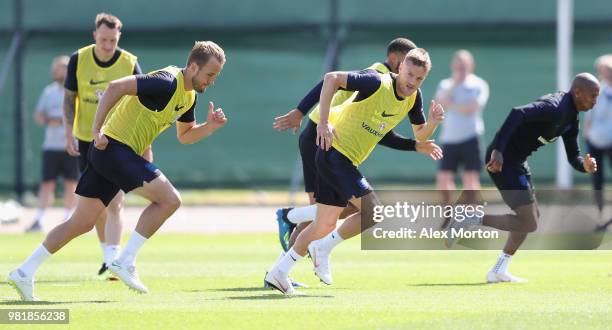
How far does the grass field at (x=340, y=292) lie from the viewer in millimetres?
8438

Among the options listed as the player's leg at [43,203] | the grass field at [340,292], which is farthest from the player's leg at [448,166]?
the player's leg at [43,203]

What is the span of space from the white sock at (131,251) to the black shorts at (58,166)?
7.77 metres

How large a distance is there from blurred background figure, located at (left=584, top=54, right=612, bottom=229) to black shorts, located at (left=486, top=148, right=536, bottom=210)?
238 inches

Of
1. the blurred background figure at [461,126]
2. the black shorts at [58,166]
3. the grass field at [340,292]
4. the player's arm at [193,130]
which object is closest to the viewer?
the grass field at [340,292]

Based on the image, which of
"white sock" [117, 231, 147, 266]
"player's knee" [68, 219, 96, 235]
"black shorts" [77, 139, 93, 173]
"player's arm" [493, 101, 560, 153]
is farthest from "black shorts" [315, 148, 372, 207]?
"black shorts" [77, 139, 93, 173]

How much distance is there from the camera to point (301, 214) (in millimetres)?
11523

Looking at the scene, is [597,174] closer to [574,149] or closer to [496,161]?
[574,149]

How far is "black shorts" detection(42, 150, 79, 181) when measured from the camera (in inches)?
688

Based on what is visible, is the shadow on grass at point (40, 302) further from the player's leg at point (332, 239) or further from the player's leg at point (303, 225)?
the player's leg at point (303, 225)

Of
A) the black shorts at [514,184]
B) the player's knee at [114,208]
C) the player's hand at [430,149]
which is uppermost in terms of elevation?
the player's hand at [430,149]

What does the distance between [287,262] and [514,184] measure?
2.32 m

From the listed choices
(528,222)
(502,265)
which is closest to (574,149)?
(528,222)

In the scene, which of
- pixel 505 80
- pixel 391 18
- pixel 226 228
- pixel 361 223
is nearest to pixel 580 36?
pixel 505 80

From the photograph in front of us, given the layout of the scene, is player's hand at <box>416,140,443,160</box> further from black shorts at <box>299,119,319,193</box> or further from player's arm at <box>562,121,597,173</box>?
player's arm at <box>562,121,597,173</box>
